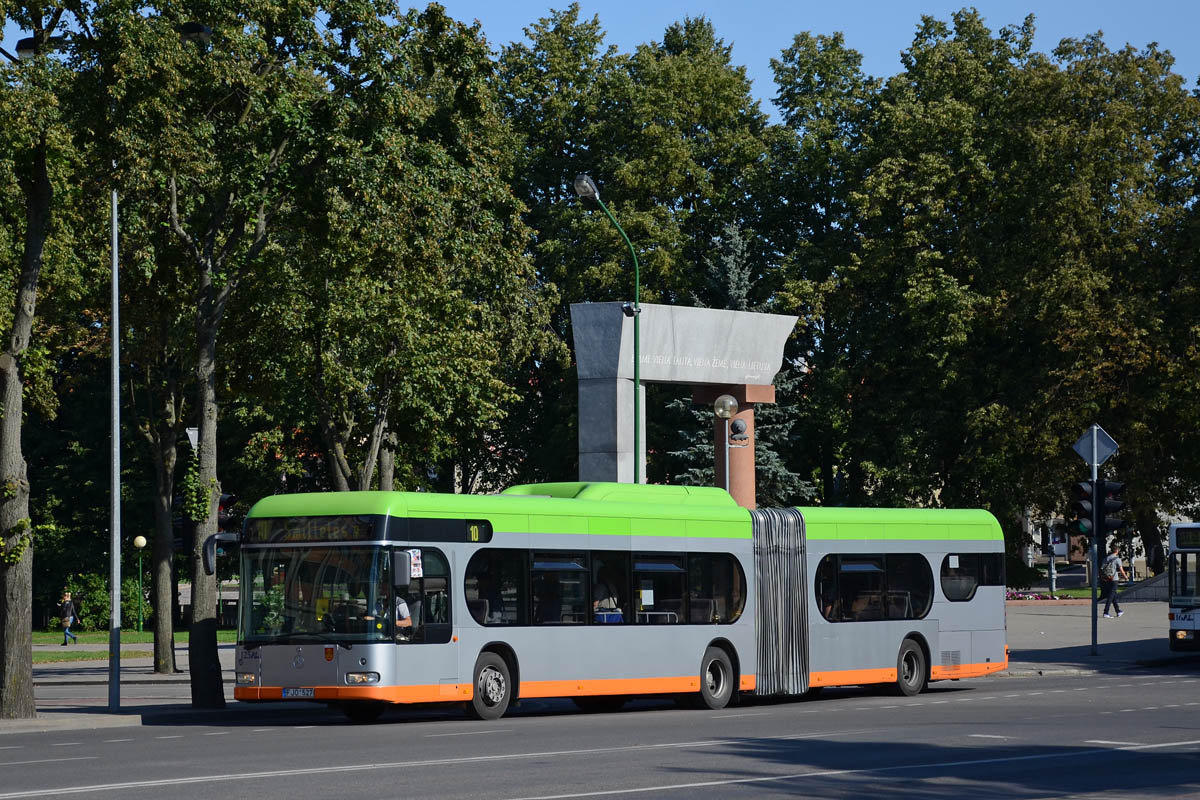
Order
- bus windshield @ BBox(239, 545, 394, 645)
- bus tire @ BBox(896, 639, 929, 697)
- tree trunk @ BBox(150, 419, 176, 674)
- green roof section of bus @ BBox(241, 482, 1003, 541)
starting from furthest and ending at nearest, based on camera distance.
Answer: tree trunk @ BBox(150, 419, 176, 674) → bus tire @ BBox(896, 639, 929, 697) → green roof section of bus @ BBox(241, 482, 1003, 541) → bus windshield @ BBox(239, 545, 394, 645)

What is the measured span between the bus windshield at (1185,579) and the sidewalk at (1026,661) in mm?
1100

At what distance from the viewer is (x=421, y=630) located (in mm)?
20578

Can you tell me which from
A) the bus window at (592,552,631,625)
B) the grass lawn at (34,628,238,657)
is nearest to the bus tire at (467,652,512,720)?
the bus window at (592,552,631,625)

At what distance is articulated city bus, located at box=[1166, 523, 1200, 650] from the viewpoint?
108 ft

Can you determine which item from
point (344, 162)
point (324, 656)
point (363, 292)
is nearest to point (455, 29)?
point (344, 162)

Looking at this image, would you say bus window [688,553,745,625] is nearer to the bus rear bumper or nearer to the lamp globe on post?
the lamp globe on post

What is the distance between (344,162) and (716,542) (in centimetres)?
743

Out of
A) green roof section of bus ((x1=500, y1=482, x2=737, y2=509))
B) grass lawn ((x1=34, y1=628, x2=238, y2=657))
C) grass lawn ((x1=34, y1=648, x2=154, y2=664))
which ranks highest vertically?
green roof section of bus ((x1=500, y1=482, x2=737, y2=509))

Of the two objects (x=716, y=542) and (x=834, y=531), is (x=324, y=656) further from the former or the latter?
(x=834, y=531)

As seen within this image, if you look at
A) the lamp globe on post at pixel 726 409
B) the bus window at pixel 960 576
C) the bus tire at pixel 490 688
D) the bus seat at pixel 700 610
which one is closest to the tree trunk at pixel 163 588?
the lamp globe on post at pixel 726 409

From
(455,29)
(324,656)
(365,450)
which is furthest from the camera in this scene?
(365,450)

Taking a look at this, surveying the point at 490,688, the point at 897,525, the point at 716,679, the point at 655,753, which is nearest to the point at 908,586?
the point at 897,525

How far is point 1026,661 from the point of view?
3284cm

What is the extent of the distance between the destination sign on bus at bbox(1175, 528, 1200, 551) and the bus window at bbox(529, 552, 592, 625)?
615 inches
